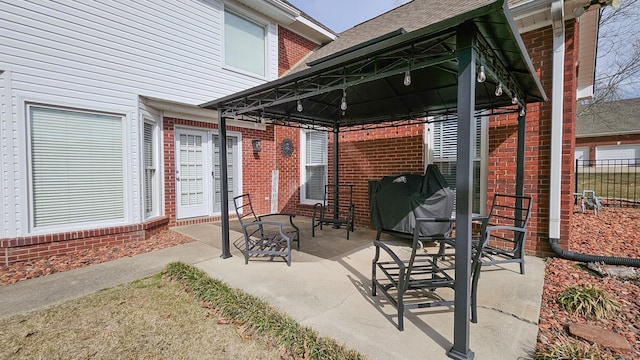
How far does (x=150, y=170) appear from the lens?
19.0 feet

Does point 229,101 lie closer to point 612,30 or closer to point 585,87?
point 585,87

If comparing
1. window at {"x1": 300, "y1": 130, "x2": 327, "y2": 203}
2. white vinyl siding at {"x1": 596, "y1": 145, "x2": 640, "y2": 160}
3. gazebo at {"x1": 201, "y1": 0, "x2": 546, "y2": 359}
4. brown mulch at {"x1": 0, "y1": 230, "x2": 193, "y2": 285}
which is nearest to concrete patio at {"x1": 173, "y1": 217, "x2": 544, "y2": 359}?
gazebo at {"x1": 201, "y1": 0, "x2": 546, "y2": 359}

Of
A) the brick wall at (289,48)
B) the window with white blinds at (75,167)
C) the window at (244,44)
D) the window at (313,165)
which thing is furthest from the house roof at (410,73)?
the brick wall at (289,48)

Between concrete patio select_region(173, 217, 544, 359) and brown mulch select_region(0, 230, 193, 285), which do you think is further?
brown mulch select_region(0, 230, 193, 285)

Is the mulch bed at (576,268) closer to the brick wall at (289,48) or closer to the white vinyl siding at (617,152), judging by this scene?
the brick wall at (289,48)

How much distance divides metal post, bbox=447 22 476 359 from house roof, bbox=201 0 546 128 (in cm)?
10

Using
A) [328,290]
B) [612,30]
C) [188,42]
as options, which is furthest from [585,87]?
[188,42]

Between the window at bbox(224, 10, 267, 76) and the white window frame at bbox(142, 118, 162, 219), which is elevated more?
the window at bbox(224, 10, 267, 76)

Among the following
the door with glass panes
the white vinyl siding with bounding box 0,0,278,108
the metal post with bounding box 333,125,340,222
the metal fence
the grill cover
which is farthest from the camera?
the metal fence

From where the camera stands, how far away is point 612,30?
1119 cm

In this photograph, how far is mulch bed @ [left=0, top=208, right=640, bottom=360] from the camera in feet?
7.96

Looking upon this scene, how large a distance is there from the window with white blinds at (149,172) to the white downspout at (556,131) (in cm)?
703

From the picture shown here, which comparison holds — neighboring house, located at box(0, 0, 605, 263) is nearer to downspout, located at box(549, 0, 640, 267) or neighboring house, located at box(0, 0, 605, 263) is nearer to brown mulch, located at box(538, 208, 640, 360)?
downspout, located at box(549, 0, 640, 267)

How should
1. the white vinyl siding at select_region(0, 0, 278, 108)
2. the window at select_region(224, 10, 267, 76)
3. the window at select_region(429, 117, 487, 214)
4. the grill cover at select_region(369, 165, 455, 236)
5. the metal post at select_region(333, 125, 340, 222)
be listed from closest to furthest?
the white vinyl siding at select_region(0, 0, 278, 108), the grill cover at select_region(369, 165, 455, 236), the window at select_region(429, 117, 487, 214), the metal post at select_region(333, 125, 340, 222), the window at select_region(224, 10, 267, 76)
